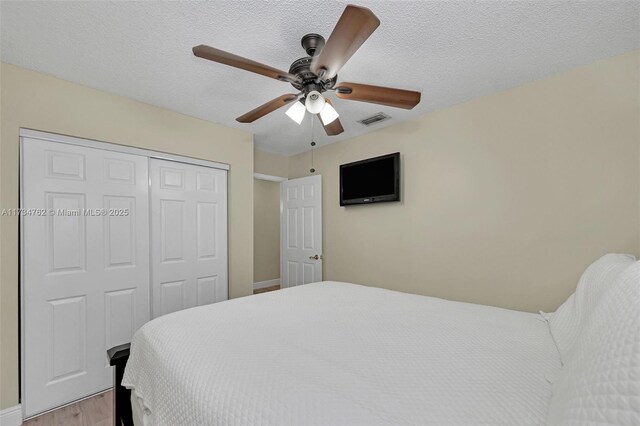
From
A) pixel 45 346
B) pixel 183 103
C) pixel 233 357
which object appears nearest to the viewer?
pixel 233 357

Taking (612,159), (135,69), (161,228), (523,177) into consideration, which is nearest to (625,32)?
(612,159)

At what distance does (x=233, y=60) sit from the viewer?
140 centimetres

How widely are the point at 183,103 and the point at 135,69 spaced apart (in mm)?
555

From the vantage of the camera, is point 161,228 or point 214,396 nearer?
point 214,396

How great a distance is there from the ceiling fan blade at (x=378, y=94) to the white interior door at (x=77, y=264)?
1986mm

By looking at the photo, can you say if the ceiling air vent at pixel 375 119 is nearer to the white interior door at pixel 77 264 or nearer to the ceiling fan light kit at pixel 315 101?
the ceiling fan light kit at pixel 315 101

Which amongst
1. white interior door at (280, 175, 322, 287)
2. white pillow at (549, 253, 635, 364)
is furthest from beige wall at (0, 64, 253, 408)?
white pillow at (549, 253, 635, 364)

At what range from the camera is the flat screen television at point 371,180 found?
9.99ft

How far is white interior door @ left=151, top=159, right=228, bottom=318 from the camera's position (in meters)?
2.64

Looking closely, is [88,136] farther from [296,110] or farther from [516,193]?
[516,193]

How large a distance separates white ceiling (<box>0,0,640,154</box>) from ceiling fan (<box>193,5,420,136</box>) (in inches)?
9.3

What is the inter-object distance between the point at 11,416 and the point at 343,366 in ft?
7.94

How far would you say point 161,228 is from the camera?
2658mm

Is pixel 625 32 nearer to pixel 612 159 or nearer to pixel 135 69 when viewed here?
pixel 612 159
